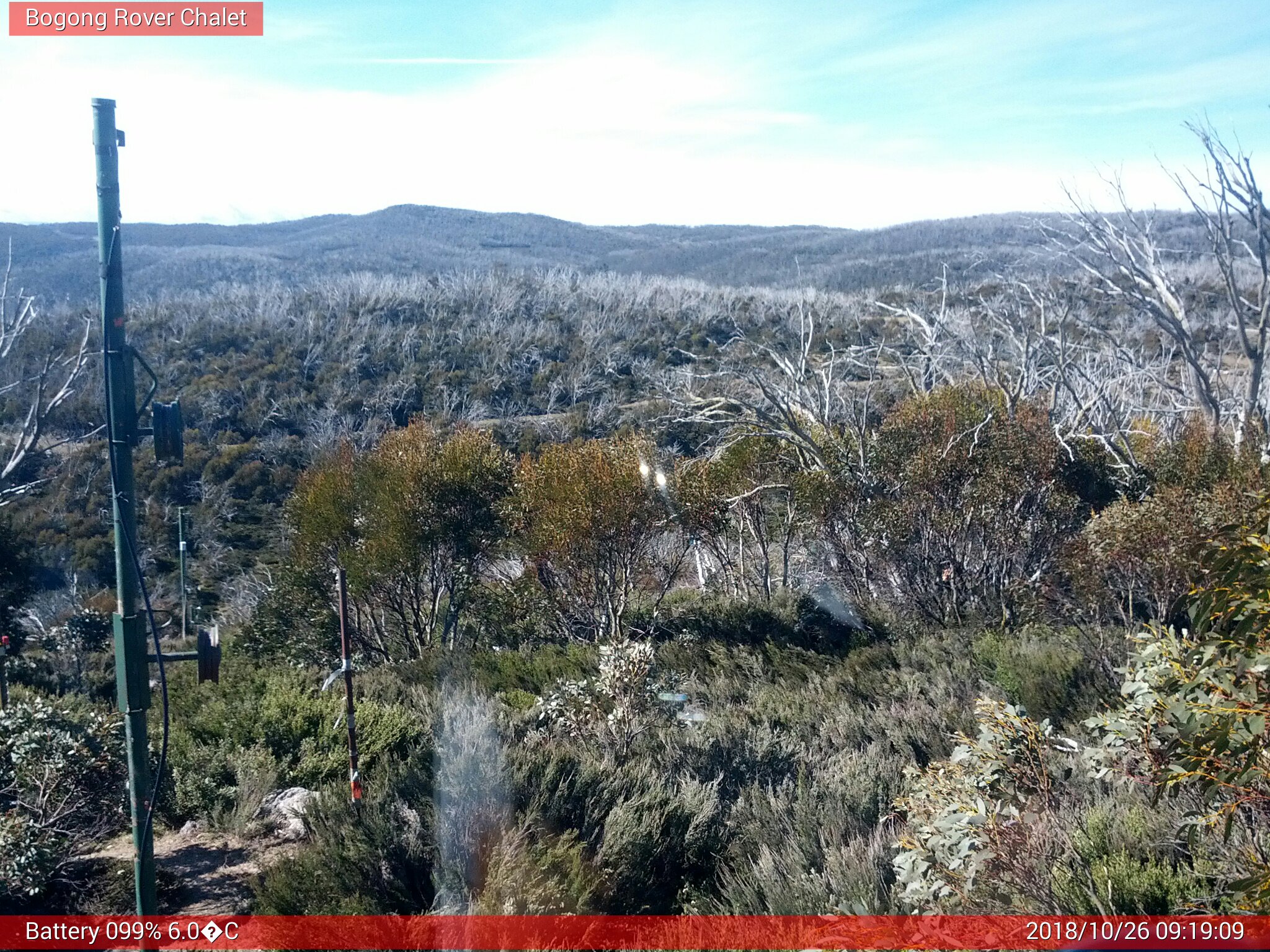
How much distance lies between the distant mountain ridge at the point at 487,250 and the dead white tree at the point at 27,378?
7613 mm

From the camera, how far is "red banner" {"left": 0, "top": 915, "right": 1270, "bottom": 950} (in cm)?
310

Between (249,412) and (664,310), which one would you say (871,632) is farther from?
(664,310)

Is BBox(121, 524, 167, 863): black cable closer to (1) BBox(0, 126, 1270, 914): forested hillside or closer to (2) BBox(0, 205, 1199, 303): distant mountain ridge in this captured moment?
(1) BBox(0, 126, 1270, 914): forested hillside

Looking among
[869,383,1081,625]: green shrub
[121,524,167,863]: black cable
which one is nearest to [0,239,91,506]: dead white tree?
[121,524,167,863]: black cable

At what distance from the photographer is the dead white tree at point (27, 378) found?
9.02 meters

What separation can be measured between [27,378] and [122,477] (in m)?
16.8

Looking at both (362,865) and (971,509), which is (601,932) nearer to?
(362,865)

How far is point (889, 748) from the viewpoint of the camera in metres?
6.29

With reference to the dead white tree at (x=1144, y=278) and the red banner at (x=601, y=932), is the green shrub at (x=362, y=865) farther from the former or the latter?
the dead white tree at (x=1144, y=278)

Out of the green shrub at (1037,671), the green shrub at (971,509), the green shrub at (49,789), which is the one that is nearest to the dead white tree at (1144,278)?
the green shrub at (971,509)

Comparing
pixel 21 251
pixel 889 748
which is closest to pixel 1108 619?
pixel 889 748

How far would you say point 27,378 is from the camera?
679 inches

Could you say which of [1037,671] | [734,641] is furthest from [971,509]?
[1037,671]

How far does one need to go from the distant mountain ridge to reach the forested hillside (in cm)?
2187
